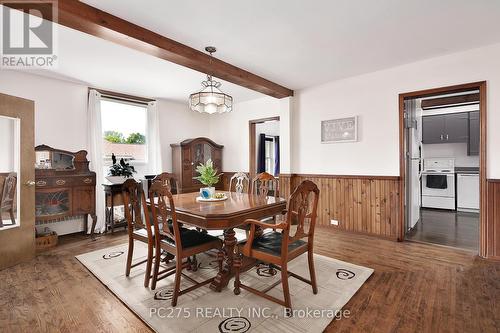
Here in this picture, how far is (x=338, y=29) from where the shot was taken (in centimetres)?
252

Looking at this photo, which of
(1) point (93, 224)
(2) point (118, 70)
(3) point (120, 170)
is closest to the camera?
(2) point (118, 70)

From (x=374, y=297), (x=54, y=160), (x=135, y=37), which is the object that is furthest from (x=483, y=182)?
(x=54, y=160)

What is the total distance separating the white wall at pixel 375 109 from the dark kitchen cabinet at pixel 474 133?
119 inches

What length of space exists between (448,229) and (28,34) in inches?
241

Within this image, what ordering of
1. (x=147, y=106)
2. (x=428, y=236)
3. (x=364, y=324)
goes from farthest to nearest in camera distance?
(x=147, y=106) < (x=428, y=236) < (x=364, y=324)

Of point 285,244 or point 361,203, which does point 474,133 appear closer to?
point 361,203

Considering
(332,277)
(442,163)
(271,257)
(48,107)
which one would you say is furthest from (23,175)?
(442,163)

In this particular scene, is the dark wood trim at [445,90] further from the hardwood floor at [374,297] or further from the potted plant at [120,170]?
the potted plant at [120,170]

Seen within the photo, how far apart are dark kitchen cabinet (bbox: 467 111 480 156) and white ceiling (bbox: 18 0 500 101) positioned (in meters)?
3.18

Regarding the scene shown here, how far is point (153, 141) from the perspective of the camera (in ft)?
16.4

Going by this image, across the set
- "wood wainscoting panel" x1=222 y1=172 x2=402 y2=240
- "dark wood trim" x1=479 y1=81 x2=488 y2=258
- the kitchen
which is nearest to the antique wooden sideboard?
"wood wainscoting panel" x1=222 y1=172 x2=402 y2=240

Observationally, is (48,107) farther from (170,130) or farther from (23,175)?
(170,130)

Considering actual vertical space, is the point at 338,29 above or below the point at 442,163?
above

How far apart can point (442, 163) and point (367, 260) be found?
413 cm
